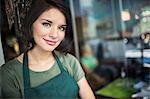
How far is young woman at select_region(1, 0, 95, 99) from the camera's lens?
4.06 feet

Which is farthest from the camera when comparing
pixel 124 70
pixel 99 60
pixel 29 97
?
pixel 99 60

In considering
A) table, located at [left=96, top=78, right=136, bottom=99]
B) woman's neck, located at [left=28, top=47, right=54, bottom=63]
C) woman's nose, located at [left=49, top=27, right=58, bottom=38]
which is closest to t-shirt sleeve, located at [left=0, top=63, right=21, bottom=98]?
woman's neck, located at [left=28, top=47, right=54, bottom=63]

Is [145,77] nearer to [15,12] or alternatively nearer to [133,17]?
[133,17]

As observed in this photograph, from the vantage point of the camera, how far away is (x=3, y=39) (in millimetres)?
1320

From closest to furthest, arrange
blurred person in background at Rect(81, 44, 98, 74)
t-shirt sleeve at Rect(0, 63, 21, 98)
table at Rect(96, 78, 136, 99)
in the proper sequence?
t-shirt sleeve at Rect(0, 63, 21, 98), table at Rect(96, 78, 136, 99), blurred person in background at Rect(81, 44, 98, 74)

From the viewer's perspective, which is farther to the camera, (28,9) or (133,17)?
(133,17)

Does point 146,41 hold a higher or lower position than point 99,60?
higher

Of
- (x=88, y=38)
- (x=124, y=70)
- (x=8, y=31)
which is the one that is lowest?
(x=124, y=70)

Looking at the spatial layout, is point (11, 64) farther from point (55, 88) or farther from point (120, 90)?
point (120, 90)

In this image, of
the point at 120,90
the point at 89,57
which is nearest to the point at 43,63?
the point at 120,90

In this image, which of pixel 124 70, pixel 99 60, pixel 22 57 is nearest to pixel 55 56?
pixel 22 57

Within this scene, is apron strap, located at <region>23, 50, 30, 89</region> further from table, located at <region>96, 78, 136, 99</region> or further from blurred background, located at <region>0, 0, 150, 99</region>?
table, located at <region>96, 78, 136, 99</region>

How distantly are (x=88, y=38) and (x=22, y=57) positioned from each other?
1.19m

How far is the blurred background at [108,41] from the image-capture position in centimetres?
130
